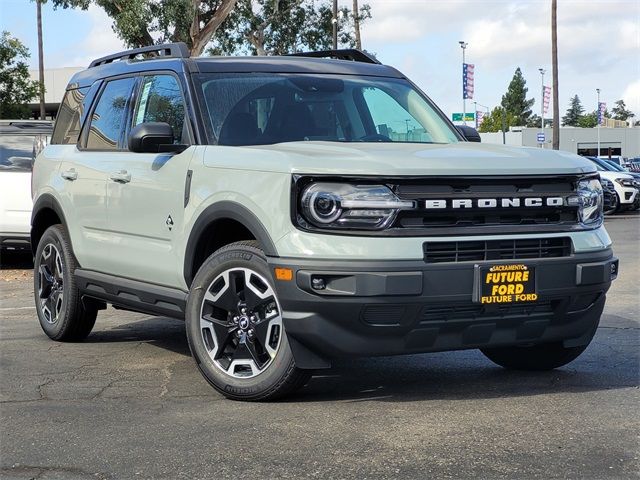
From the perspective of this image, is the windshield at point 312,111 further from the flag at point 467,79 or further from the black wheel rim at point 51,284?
the flag at point 467,79

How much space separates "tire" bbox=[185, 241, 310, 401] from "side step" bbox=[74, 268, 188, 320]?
0.38 meters

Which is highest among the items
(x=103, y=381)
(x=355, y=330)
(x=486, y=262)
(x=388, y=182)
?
(x=388, y=182)

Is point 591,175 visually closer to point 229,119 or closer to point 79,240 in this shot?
point 229,119

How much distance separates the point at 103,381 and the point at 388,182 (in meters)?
2.32

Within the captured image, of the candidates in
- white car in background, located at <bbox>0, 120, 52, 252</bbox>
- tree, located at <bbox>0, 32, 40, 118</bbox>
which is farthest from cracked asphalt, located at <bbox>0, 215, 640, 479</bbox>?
tree, located at <bbox>0, 32, 40, 118</bbox>

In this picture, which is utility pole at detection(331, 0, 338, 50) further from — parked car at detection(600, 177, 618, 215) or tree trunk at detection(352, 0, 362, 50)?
parked car at detection(600, 177, 618, 215)

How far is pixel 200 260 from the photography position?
5.93 metres

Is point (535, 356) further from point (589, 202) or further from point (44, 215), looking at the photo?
point (44, 215)

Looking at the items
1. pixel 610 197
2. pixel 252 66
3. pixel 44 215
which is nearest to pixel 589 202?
pixel 252 66

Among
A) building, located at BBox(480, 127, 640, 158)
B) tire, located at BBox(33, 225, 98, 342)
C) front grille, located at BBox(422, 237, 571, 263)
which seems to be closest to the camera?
front grille, located at BBox(422, 237, 571, 263)

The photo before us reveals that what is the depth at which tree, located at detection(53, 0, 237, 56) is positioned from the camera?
2548 centimetres

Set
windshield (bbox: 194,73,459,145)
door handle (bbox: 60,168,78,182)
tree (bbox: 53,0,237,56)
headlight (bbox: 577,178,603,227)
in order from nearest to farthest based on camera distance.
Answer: headlight (bbox: 577,178,603,227) → windshield (bbox: 194,73,459,145) → door handle (bbox: 60,168,78,182) → tree (bbox: 53,0,237,56)

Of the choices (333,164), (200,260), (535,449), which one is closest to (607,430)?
(535,449)

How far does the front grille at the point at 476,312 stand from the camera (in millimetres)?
5090
